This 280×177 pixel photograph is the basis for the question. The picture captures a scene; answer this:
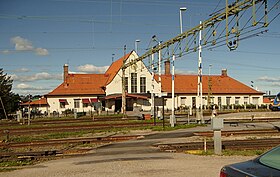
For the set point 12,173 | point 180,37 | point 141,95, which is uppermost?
point 180,37

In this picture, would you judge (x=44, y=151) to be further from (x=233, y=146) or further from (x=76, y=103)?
(x=76, y=103)

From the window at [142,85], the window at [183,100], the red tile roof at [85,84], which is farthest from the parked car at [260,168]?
the window at [183,100]

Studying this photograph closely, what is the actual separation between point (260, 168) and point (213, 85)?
63.1 m

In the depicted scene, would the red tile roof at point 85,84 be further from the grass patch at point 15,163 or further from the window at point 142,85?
the grass patch at point 15,163

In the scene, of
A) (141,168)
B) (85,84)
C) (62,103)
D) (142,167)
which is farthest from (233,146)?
(85,84)

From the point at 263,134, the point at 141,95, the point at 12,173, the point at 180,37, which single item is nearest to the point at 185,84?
the point at 141,95

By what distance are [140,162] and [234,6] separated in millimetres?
→ 10202

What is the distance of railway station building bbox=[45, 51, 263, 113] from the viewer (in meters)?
57.2

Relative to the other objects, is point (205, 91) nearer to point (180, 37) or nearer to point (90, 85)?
point (90, 85)

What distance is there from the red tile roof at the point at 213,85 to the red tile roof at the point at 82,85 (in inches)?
469

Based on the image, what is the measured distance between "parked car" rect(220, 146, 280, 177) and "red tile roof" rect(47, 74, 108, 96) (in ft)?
182

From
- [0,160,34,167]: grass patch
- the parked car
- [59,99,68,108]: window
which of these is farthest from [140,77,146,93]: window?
the parked car

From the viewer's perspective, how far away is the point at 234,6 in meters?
16.3

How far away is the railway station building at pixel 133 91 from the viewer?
57250 millimetres
